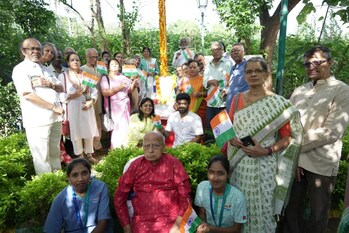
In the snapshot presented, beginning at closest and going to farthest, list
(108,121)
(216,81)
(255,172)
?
(255,172)
(216,81)
(108,121)

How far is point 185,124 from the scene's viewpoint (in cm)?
452

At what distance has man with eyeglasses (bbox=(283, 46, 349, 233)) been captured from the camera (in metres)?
2.59

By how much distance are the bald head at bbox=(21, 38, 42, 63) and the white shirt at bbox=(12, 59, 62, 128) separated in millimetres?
54

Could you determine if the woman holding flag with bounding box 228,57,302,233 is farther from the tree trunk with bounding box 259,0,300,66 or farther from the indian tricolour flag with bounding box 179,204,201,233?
the tree trunk with bounding box 259,0,300,66

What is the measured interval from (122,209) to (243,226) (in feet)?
→ 3.43

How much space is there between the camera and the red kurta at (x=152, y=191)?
9.32 ft

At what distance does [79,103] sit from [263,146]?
3.29 m

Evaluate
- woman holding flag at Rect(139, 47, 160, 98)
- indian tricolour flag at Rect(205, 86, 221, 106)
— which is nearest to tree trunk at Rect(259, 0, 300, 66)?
woman holding flag at Rect(139, 47, 160, 98)

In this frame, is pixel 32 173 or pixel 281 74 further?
pixel 32 173

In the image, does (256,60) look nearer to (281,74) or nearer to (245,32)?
(281,74)

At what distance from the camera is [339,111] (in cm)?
258

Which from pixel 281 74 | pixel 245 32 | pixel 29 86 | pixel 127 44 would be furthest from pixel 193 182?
pixel 127 44

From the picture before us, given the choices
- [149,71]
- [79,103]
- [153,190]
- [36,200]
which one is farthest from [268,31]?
[36,200]

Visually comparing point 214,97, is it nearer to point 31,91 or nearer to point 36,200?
point 31,91
